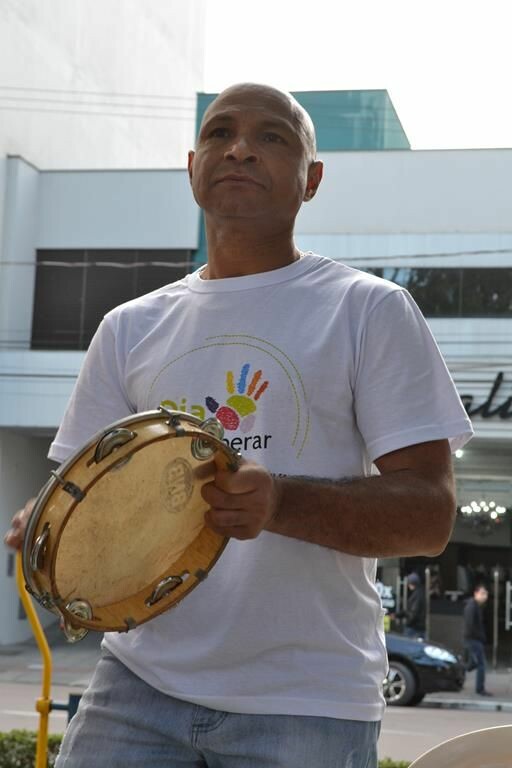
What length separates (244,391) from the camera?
201 centimetres

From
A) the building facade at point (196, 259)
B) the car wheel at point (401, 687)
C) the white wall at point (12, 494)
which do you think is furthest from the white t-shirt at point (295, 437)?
the white wall at point (12, 494)

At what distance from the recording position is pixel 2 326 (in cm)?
2120

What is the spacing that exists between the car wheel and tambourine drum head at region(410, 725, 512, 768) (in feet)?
38.4

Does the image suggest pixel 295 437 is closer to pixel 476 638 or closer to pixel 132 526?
pixel 132 526

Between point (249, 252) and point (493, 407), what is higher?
point (249, 252)

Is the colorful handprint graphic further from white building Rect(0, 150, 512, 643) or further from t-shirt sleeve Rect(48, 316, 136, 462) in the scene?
white building Rect(0, 150, 512, 643)

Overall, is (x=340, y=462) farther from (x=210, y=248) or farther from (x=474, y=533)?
(x=474, y=533)

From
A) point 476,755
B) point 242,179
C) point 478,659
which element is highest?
point 242,179

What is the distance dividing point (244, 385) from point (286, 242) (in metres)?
0.35

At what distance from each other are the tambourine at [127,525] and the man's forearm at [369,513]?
13 cm

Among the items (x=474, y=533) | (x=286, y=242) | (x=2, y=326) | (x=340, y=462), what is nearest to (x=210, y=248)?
(x=286, y=242)

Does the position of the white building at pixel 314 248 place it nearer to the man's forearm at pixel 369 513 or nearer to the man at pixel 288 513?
the man at pixel 288 513

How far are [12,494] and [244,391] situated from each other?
1951 cm

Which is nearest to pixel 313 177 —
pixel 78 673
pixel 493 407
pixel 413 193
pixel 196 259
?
pixel 78 673
